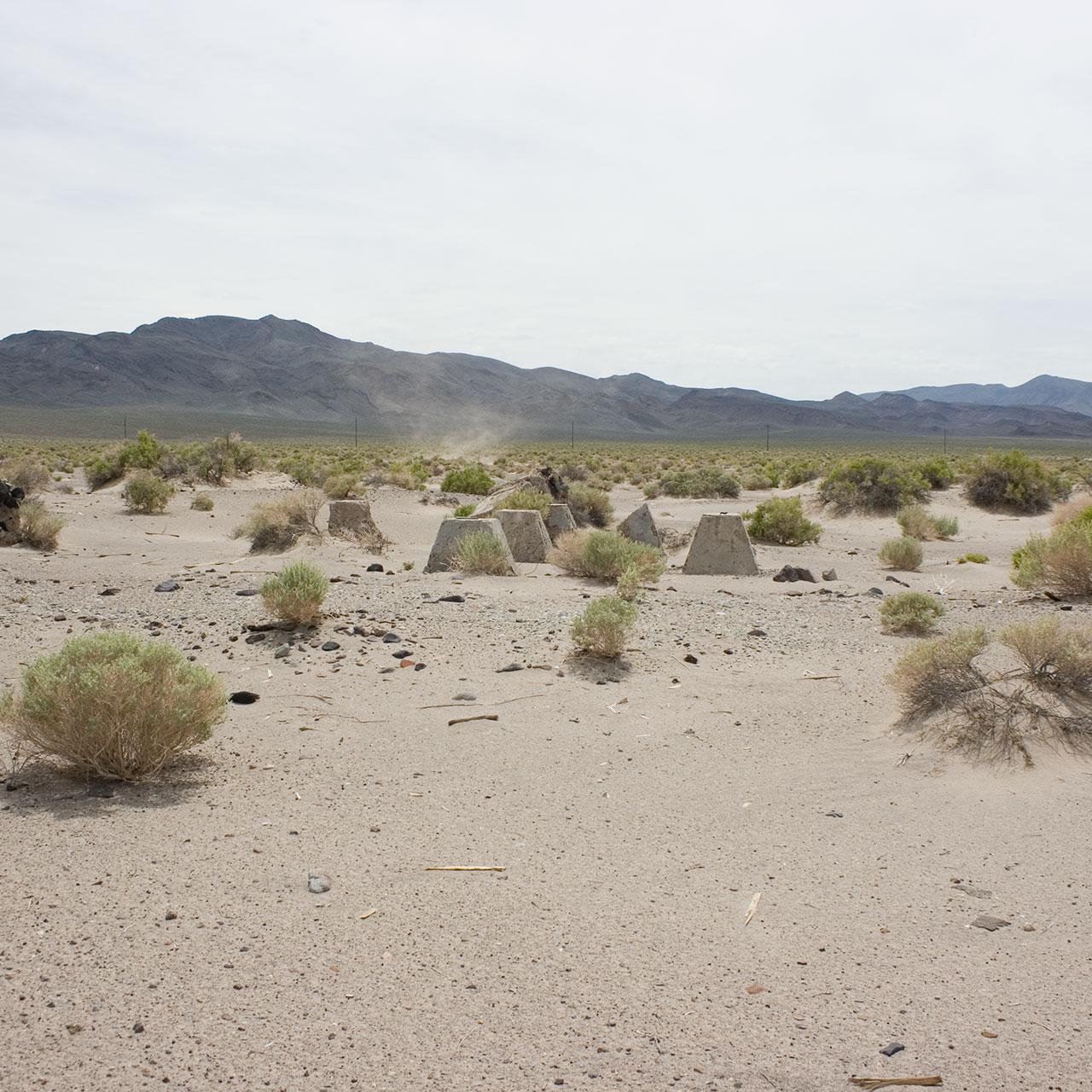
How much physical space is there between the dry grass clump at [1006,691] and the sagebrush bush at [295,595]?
4.93 metres

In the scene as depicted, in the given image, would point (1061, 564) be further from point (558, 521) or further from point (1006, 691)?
point (558, 521)

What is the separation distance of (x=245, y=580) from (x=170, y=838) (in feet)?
23.2

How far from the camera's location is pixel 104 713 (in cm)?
502

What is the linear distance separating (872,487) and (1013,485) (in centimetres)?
355

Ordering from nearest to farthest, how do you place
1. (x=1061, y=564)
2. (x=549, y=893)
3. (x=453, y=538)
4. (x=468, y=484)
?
(x=549, y=893), (x=1061, y=564), (x=453, y=538), (x=468, y=484)

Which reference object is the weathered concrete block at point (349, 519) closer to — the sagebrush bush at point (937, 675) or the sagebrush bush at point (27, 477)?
the sagebrush bush at point (27, 477)

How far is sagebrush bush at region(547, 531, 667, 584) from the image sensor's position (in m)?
11.9

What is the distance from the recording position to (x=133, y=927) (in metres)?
3.64

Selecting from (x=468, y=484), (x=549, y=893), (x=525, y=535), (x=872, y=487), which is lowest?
(x=549, y=893)

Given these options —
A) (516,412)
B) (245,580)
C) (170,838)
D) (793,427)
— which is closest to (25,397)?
(516,412)

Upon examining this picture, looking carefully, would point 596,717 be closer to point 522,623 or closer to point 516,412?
point 522,623

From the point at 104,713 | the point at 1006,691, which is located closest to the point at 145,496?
the point at 104,713

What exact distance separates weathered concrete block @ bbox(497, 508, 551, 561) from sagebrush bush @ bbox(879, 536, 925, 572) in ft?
17.2

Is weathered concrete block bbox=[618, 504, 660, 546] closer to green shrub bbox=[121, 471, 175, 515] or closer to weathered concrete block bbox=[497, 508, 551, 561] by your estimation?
weathered concrete block bbox=[497, 508, 551, 561]
